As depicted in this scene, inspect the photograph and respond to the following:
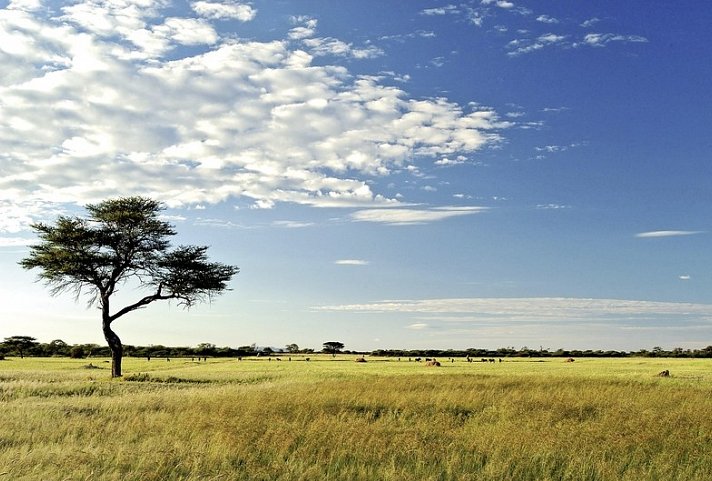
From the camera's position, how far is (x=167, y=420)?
14578 mm

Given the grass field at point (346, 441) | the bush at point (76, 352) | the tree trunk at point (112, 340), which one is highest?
the tree trunk at point (112, 340)

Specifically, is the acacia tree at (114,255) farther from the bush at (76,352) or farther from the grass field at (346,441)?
the bush at (76,352)

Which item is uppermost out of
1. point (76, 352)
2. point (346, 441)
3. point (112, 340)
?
point (112, 340)

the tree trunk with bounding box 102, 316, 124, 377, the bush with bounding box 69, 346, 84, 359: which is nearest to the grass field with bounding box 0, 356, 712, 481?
the tree trunk with bounding box 102, 316, 124, 377

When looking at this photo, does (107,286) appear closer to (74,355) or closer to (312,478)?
(312,478)

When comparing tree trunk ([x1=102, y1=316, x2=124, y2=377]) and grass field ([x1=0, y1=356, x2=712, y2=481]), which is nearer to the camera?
grass field ([x1=0, y1=356, x2=712, y2=481])

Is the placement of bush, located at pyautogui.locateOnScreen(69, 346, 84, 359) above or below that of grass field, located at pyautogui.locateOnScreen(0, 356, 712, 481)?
below

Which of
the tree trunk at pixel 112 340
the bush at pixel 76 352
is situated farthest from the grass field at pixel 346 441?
the bush at pixel 76 352

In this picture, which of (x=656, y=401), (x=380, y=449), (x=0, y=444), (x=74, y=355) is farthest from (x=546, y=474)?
(x=74, y=355)

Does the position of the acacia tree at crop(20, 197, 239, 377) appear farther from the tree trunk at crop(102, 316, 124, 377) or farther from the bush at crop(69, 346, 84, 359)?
the bush at crop(69, 346, 84, 359)

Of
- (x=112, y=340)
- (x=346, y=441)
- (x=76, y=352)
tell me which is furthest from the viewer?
(x=76, y=352)

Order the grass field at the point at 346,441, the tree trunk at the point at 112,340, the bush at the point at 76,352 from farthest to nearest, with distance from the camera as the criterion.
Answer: the bush at the point at 76,352, the tree trunk at the point at 112,340, the grass field at the point at 346,441

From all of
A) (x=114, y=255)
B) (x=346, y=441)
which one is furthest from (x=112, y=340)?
(x=346, y=441)

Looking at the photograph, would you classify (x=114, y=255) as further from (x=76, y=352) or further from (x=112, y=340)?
(x=76, y=352)
